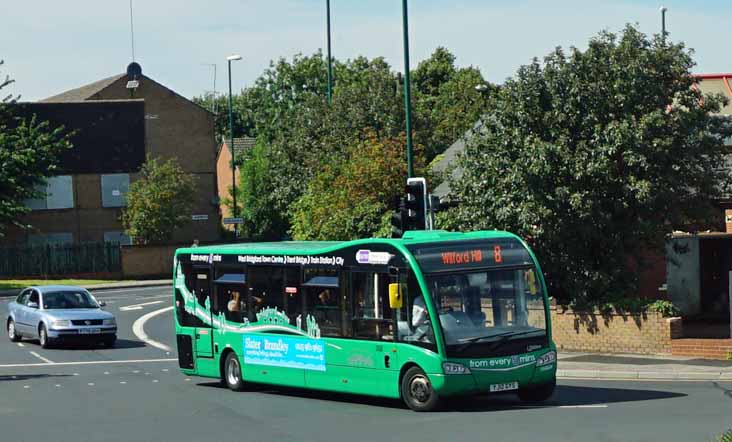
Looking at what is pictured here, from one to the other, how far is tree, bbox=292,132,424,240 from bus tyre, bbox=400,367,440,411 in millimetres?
17745

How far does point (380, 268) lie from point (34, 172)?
5010cm

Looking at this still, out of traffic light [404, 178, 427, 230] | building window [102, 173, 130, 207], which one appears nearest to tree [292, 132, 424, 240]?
traffic light [404, 178, 427, 230]

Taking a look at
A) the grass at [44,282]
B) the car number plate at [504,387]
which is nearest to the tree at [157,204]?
the grass at [44,282]

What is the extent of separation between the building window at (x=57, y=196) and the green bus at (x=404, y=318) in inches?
2080

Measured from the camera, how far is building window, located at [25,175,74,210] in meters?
72.4

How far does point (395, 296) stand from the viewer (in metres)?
18.5

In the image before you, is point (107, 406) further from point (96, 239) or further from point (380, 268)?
point (96, 239)

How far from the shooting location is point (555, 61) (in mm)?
27469

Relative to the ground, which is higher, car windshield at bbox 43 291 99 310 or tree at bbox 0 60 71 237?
tree at bbox 0 60 71 237

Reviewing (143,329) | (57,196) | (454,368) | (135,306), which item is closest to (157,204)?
(57,196)

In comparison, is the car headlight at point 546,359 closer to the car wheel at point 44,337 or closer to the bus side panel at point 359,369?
the bus side panel at point 359,369

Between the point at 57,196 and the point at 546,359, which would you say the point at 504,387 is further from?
the point at 57,196

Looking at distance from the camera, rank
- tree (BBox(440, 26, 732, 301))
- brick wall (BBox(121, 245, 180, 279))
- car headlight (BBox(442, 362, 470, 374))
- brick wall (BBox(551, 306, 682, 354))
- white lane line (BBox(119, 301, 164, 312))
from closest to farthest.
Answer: car headlight (BBox(442, 362, 470, 374)), brick wall (BBox(551, 306, 682, 354)), tree (BBox(440, 26, 732, 301)), white lane line (BBox(119, 301, 164, 312)), brick wall (BBox(121, 245, 180, 279))

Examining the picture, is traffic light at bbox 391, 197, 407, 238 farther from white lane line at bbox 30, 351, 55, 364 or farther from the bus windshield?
white lane line at bbox 30, 351, 55, 364
